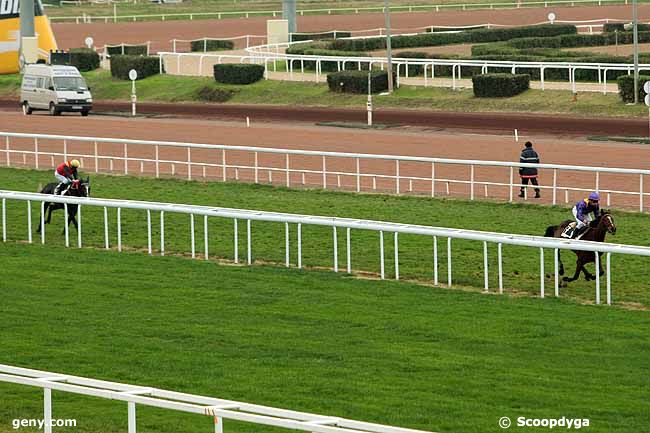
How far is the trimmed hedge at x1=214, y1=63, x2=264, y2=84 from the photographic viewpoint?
4312cm

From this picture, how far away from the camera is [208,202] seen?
2269cm

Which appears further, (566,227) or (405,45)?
(405,45)

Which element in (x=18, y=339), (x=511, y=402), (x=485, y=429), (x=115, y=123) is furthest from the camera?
(x=115, y=123)

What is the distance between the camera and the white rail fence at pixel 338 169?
76.8 feet

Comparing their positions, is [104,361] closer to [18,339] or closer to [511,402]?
[18,339]

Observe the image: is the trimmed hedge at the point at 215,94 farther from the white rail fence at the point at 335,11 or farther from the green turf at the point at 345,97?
the white rail fence at the point at 335,11

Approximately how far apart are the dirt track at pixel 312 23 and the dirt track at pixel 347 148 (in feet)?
73.5

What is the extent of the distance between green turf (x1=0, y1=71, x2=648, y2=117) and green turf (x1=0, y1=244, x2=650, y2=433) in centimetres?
2075

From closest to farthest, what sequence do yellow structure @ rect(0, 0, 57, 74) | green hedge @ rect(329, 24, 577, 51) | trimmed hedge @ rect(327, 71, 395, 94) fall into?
trimmed hedge @ rect(327, 71, 395, 94) → yellow structure @ rect(0, 0, 57, 74) → green hedge @ rect(329, 24, 577, 51)

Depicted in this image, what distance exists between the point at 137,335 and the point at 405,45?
39522 millimetres

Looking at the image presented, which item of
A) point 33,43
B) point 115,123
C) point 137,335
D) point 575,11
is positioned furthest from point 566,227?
point 575,11

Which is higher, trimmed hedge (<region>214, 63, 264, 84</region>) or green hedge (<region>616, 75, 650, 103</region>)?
trimmed hedge (<region>214, 63, 264, 84</region>)
